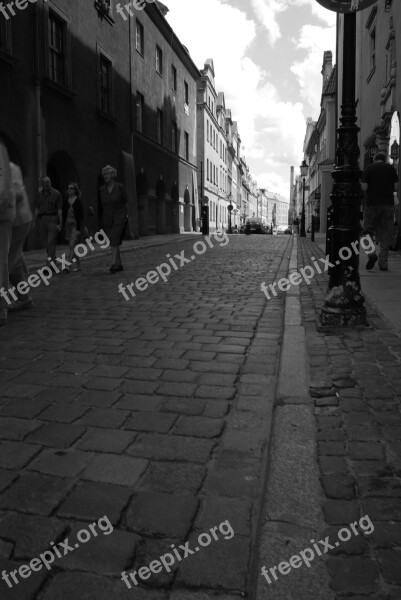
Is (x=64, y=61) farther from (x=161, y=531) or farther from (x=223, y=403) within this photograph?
(x=161, y=531)

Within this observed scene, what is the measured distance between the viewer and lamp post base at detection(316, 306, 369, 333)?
507 cm

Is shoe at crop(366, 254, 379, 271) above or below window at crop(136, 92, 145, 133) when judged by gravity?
below

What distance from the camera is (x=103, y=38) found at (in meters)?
20.2

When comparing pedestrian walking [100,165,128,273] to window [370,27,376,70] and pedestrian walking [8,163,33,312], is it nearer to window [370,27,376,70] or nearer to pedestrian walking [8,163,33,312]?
pedestrian walking [8,163,33,312]

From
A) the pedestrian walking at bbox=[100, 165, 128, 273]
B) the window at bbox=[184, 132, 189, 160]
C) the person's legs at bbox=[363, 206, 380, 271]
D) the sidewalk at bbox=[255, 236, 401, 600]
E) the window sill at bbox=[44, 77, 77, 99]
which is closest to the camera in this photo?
the sidewalk at bbox=[255, 236, 401, 600]

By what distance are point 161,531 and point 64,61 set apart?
17463mm

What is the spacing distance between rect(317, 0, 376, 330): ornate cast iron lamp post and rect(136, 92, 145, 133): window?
20.9m

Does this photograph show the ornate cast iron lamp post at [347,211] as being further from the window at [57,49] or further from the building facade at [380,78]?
the window at [57,49]

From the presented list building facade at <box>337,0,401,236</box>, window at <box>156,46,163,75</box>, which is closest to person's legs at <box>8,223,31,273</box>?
building facade at <box>337,0,401,236</box>

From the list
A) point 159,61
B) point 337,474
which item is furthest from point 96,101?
point 337,474

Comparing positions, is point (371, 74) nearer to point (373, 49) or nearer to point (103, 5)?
point (373, 49)

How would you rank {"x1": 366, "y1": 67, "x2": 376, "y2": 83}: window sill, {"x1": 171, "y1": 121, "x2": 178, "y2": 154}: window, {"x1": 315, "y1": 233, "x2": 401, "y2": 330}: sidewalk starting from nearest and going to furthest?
{"x1": 315, "y1": 233, "x2": 401, "y2": 330}: sidewalk → {"x1": 366, "y1": 67, "x2": 376, "y2": 83}: window sill → {"x1": 171, "y1": 121, "x2": 178, "y2": 154}: window

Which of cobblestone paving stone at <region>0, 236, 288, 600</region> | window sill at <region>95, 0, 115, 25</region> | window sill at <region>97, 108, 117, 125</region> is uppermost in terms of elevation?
window sill at <region>95, 0, 115, 25</region>

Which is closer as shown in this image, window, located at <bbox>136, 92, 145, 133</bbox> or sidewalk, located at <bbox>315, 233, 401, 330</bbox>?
sidewalk, located at <bbox>315, 233, 401, 330</bbox>
